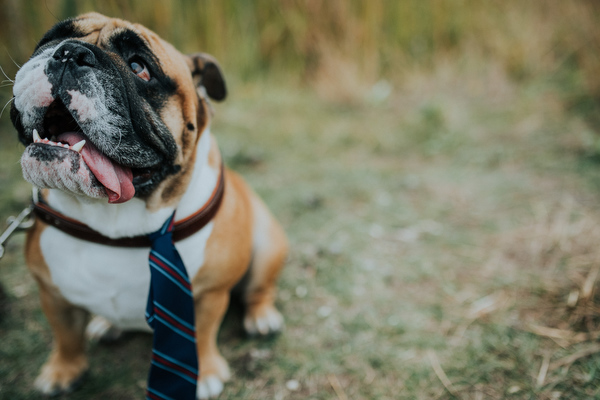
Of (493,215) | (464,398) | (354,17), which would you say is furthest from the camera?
A: (354,17)

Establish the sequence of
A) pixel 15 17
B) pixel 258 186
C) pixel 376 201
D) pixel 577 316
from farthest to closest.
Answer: pixel 15 17
pixel 258 186
pixel 376 201
pixel 577 316

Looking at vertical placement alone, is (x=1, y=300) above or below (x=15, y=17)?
below

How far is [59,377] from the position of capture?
5.67 ft

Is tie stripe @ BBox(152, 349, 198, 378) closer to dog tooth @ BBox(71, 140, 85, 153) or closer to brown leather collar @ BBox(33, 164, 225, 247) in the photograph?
brown leather collar @ BBox(33, 164, 225, 247)

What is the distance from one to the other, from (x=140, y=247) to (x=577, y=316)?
6.74 feet

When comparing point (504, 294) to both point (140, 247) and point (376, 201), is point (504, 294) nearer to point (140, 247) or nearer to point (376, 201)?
point (376, 201)

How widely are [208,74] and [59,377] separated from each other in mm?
1482

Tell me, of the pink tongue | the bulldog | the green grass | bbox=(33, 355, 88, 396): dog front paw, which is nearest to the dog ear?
the bulldog

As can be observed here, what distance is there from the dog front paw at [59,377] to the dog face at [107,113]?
3.01 ft

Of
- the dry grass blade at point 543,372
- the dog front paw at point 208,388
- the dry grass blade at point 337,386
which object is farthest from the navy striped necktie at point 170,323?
the dry grass blade at point 543,372

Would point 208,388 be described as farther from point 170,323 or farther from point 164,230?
point 164,230

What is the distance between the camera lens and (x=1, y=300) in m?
2.08

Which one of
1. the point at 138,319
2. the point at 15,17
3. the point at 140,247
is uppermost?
the point at 15,17

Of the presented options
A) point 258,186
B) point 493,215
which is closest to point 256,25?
point 258,186
